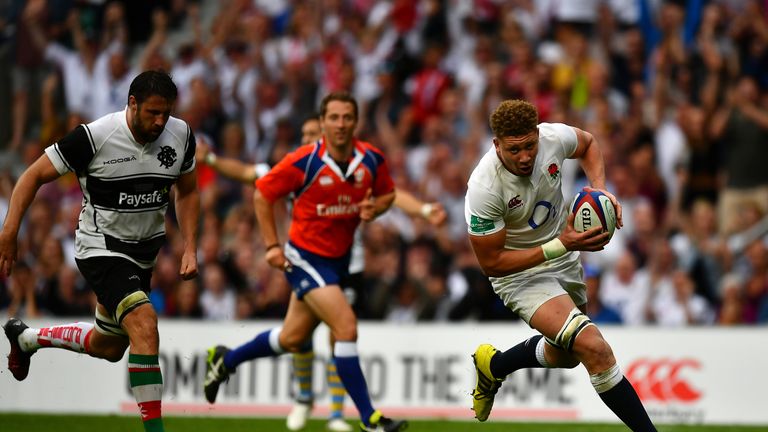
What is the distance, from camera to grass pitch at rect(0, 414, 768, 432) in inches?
475

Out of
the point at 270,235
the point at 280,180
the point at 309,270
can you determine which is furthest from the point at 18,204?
the point at 309,270

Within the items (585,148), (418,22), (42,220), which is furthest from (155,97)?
(418,22)

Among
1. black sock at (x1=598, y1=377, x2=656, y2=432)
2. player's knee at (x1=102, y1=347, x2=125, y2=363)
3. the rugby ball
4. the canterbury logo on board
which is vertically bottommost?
the canterbury logo on board

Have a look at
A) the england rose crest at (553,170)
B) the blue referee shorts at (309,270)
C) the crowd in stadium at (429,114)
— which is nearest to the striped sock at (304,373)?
the blue referee shorts at (309,270)

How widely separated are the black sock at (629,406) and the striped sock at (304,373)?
4.36 meters

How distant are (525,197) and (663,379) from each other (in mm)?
5849

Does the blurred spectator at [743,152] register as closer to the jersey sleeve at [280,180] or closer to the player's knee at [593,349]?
the jersey sleeve at [280,180]

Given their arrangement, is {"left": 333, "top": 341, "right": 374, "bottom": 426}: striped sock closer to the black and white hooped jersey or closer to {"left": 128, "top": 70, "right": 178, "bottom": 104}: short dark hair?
the black and white hooped jersey

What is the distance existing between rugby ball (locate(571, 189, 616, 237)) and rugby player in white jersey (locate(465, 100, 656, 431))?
47mm

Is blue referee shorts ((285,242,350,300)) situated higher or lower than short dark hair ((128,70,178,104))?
lower

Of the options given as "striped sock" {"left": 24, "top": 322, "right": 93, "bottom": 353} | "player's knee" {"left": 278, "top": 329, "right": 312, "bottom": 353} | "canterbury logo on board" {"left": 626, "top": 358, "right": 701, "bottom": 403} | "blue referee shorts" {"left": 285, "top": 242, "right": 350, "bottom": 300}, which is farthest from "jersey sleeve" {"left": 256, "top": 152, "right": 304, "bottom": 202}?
"canterbury logo on board" {"left": 626, "top": 358, "right": 701, "bottom": 403}

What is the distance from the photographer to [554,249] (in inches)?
325

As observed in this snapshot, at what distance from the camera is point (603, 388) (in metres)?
8.52

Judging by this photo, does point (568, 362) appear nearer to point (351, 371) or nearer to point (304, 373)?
point (351, 371)
